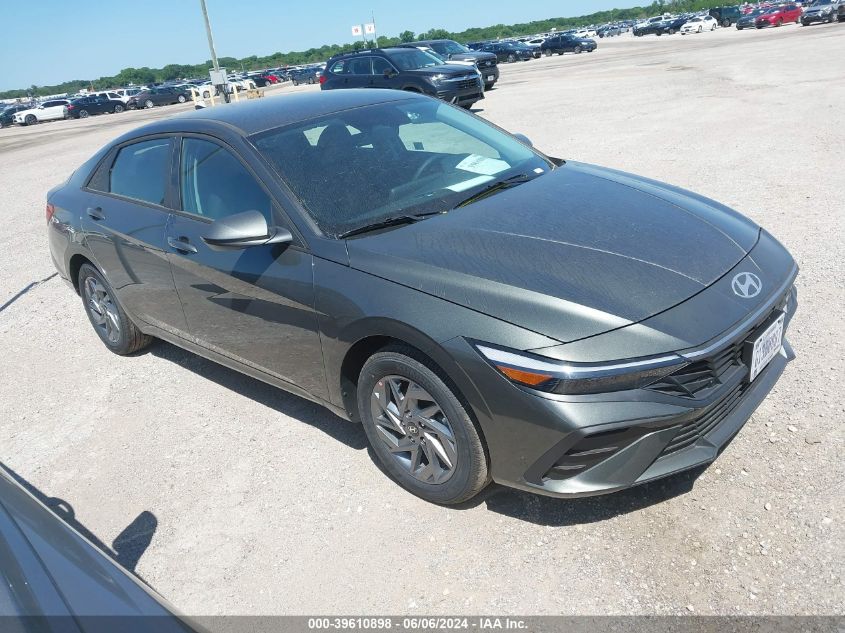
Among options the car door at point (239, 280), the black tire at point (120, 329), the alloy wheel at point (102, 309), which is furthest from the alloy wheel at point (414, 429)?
the alloy wheel at point (102, 309)

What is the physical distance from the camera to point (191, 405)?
437cm

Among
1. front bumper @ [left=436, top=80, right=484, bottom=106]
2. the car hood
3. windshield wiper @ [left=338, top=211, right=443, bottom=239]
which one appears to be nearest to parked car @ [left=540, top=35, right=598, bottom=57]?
front bumper @ [left=436, top=80, right=484, bottom=106]

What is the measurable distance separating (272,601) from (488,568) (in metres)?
0.87

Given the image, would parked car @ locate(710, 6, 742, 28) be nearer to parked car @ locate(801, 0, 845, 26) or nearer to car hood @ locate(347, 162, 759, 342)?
parked car @ locate(801, 0, 845, 26)

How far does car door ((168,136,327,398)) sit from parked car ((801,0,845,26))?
46908 millimetres

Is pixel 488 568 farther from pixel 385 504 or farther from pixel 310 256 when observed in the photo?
pixel 310 256

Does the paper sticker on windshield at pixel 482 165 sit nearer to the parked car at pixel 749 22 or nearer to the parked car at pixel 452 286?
the parked car at pixel 452 286

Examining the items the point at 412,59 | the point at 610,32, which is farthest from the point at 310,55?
the point at 412,59

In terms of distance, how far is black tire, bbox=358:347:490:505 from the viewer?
282 centimetres

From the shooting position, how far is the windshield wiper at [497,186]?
355cm

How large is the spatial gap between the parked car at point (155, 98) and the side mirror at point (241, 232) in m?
51.3

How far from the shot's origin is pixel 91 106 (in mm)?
46438

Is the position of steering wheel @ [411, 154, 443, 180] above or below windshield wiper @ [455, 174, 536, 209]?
above

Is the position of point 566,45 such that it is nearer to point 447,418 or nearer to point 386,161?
point 386,161
